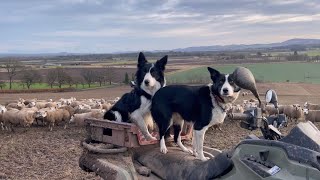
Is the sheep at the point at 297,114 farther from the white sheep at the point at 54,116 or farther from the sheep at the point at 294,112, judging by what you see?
the white sheep at the point at 54,116

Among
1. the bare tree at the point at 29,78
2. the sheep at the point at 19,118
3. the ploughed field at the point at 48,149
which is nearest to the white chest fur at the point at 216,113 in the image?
the ploughed field at the point at 48,149

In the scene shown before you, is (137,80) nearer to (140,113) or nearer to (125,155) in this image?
(140,113)

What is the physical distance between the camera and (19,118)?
61.8 feet

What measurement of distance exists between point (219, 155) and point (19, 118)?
53.2 feet

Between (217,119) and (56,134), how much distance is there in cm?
1253

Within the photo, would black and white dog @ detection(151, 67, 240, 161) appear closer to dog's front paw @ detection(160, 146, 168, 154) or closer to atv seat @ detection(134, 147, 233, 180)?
dog's front paw @ detection(160, 146, 168, 154)

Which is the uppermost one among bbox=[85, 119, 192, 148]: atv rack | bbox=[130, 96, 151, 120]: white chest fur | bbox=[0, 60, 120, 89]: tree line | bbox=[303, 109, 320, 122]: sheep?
bbox=[130, 96, 151, 120]: white chest fur

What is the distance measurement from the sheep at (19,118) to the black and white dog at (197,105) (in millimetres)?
14527

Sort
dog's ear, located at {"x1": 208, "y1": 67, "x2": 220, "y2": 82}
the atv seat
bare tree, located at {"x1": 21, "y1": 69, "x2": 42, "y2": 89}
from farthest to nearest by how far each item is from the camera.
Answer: bare tree, located at {"x1": 21, "y1": 69, "x2": 42, "y2": 89}, dog's ear, located at {"x1": 208, "y1": 67, "x2": 220, "y2": 82}, the atv seat

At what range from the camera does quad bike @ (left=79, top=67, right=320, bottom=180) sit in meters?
3.12

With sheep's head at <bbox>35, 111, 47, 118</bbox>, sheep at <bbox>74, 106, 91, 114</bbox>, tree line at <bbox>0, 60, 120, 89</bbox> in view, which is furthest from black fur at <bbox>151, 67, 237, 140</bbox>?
tree line at <bbox>0, 60, 120, 89</bbox>

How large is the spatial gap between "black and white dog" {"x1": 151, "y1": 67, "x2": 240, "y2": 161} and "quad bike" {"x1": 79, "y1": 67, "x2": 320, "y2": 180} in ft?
0.84

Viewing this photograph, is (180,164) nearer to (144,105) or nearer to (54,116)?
(144,105)

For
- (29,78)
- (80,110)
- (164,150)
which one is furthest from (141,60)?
(29,78)
